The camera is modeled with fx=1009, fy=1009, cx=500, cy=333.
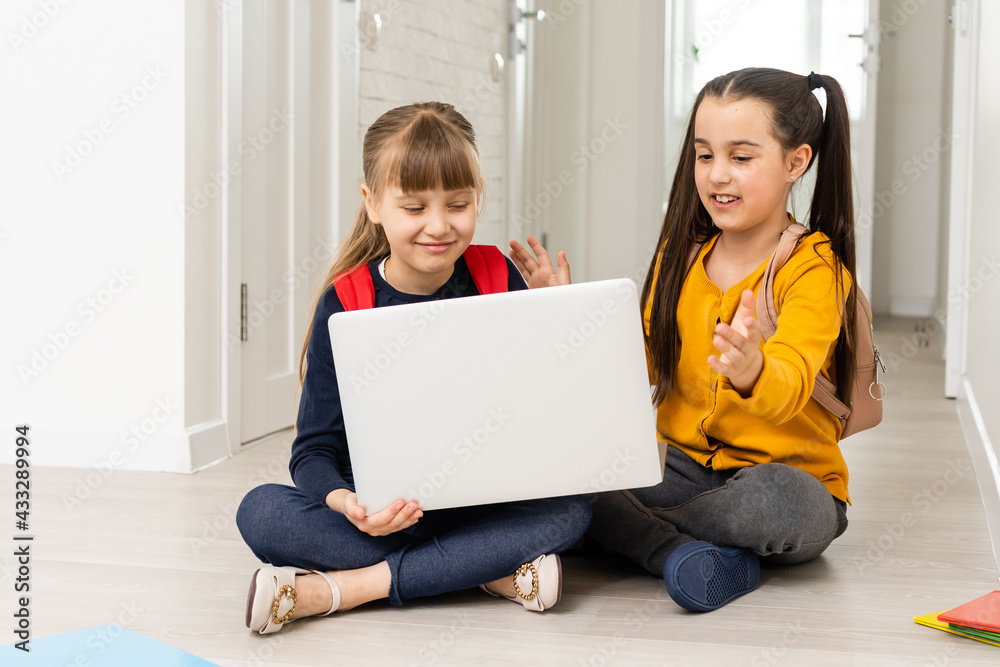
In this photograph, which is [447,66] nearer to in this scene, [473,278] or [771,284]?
[473,278]

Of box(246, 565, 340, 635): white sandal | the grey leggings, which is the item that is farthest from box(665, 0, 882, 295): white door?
box(246, 565, 340, 635): white sandal

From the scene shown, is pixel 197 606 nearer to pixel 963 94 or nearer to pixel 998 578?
pixel 998 578

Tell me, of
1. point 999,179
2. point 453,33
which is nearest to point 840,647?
point 999,179

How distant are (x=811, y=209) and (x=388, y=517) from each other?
0.70 meters

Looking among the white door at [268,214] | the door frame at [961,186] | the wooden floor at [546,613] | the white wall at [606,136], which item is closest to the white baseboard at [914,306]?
the white wall at [606,136]

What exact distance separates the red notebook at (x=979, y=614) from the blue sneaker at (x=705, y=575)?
23cm

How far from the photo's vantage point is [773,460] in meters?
1.30

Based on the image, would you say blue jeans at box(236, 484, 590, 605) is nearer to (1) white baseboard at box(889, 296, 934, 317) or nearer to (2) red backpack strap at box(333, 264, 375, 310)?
(2) red backpack strap at box(333, 264, 375, 310)

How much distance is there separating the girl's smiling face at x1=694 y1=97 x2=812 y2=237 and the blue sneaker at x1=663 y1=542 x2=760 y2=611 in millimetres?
409

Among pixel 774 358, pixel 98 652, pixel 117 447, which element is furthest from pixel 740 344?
pixel 117 447

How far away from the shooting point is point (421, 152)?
3.86 ft

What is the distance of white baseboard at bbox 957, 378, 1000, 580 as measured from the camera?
1459 millimetres

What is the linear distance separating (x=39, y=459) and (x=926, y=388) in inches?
91.7

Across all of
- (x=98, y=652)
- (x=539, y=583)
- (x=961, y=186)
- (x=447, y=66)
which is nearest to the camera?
(x=98, y=652)
